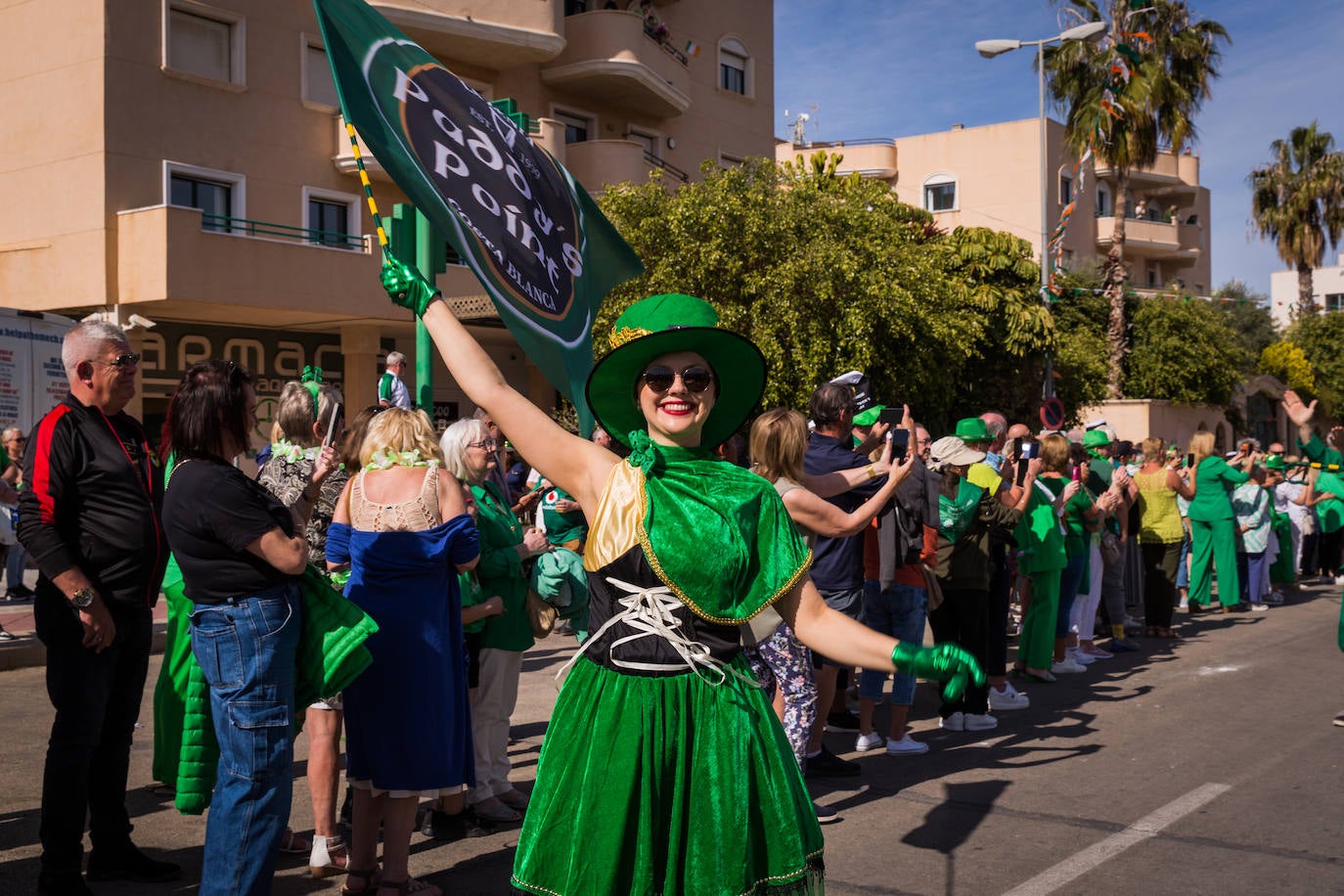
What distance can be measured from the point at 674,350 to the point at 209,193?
59.0 feet

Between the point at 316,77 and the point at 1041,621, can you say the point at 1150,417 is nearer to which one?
the point at 316,77

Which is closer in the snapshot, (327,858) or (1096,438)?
(327,858)

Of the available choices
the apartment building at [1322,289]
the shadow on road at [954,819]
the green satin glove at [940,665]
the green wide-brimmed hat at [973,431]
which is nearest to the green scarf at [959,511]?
the green wide-brimmed hat at [973,431]

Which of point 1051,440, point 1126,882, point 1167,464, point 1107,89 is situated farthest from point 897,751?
point 1107,89

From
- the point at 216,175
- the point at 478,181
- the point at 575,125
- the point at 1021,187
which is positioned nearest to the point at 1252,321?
the point at 1021,187

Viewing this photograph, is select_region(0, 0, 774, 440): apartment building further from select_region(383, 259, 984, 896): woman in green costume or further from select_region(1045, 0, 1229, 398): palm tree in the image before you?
select_region(383, 259, 984, 896): woman in green costume

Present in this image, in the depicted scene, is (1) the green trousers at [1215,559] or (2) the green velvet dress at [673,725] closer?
(2) the green velvet dress at [673,725]

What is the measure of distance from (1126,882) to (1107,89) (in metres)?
25.3

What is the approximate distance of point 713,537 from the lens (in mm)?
2771

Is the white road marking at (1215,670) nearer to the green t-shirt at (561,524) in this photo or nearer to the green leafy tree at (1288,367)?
the green t-shirt at (561,524)

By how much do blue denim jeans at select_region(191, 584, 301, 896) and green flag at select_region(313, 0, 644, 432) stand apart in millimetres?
1227

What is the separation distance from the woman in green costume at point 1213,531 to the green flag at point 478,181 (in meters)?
9.94

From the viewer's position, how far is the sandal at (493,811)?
535 centimetres

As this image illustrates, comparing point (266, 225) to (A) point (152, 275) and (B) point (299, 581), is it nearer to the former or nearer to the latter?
(A) point (152, 275)
